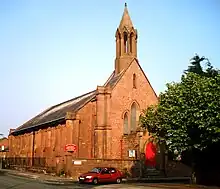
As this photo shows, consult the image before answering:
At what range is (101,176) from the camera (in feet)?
113

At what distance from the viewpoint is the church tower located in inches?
2040

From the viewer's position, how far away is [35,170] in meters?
51.4

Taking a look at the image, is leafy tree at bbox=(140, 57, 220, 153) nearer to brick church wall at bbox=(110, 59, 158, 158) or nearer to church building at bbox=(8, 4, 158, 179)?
church building at bbox=(8, 4, 158, 179)

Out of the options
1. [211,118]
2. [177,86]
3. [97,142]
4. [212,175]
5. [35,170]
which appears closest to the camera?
[211,118]

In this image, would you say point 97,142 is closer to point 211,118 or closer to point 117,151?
point 117,151

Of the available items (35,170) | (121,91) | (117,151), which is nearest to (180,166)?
(117,151)

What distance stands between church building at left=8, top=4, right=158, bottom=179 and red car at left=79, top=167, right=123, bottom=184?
558 centimetres

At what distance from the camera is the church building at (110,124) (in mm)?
44094

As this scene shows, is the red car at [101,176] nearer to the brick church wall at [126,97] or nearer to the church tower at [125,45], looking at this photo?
the brick church wall at [126,97]

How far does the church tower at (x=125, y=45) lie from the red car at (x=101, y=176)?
1938 centimetres

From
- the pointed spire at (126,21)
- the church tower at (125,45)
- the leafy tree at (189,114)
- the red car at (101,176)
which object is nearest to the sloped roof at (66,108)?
the church tower at (125,45)

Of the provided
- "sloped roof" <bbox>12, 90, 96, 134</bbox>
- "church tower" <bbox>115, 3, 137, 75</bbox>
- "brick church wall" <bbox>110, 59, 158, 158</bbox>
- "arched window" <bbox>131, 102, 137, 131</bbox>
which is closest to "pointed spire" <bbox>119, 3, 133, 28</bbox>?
"church tower" <bbox>115, 3, 137, 75</bbox>

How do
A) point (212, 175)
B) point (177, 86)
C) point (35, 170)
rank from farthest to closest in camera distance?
point (35, 170)
point (212, 175)
point (177, 86)

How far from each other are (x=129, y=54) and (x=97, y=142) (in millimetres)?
13529
